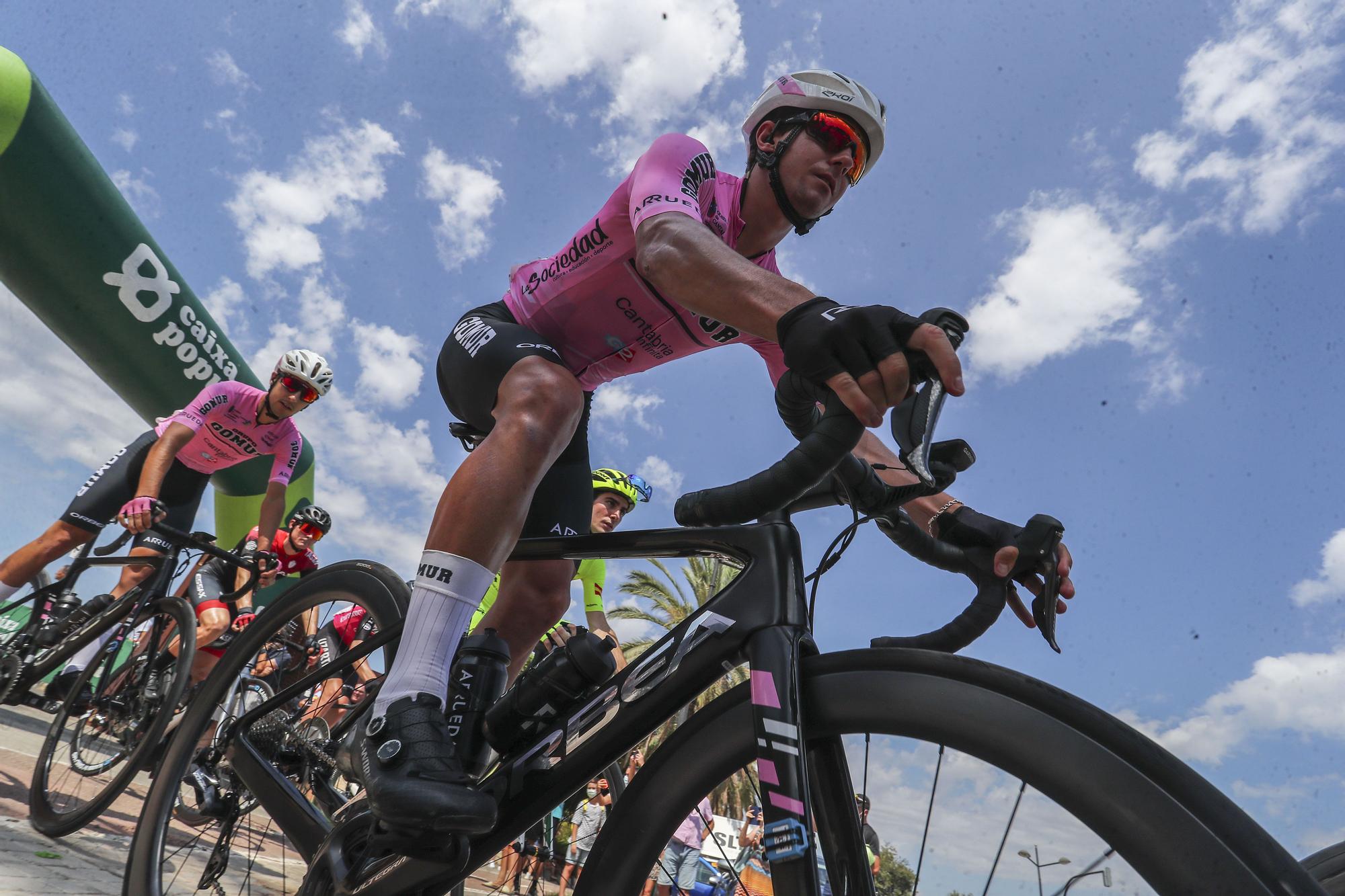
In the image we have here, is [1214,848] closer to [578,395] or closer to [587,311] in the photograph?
[578,395]

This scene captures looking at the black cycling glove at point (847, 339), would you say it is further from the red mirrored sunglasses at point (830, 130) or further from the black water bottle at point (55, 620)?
the black water bottle at point (55, 620)

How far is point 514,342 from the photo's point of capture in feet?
6.12

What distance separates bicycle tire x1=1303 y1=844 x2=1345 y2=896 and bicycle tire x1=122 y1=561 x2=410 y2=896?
7.02 ft

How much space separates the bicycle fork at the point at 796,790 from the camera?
1.14 meters

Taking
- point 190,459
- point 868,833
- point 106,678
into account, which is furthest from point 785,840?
point 190,459

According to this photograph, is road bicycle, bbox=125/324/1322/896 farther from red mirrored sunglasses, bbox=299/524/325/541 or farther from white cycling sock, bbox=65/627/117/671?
red mirrored sunglasses, bbox=299/524/325/541

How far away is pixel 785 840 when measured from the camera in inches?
44.7

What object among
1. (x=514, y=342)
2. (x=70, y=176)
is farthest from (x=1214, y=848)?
(x=70, y=176)

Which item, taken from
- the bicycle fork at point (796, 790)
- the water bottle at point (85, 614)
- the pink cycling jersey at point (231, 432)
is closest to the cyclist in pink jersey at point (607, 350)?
the bicycle fork at point (796, 790)

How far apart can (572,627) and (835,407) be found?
230 centimetres

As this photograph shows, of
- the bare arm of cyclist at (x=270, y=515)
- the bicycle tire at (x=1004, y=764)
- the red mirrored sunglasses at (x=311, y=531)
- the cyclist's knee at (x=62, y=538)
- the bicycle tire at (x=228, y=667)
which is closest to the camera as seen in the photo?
the bicycle tire at (x=1004, y=764)

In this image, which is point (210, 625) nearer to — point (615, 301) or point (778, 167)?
point (615, 301)

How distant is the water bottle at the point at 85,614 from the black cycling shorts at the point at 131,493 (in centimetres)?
42

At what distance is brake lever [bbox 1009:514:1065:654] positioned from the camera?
141 cm
